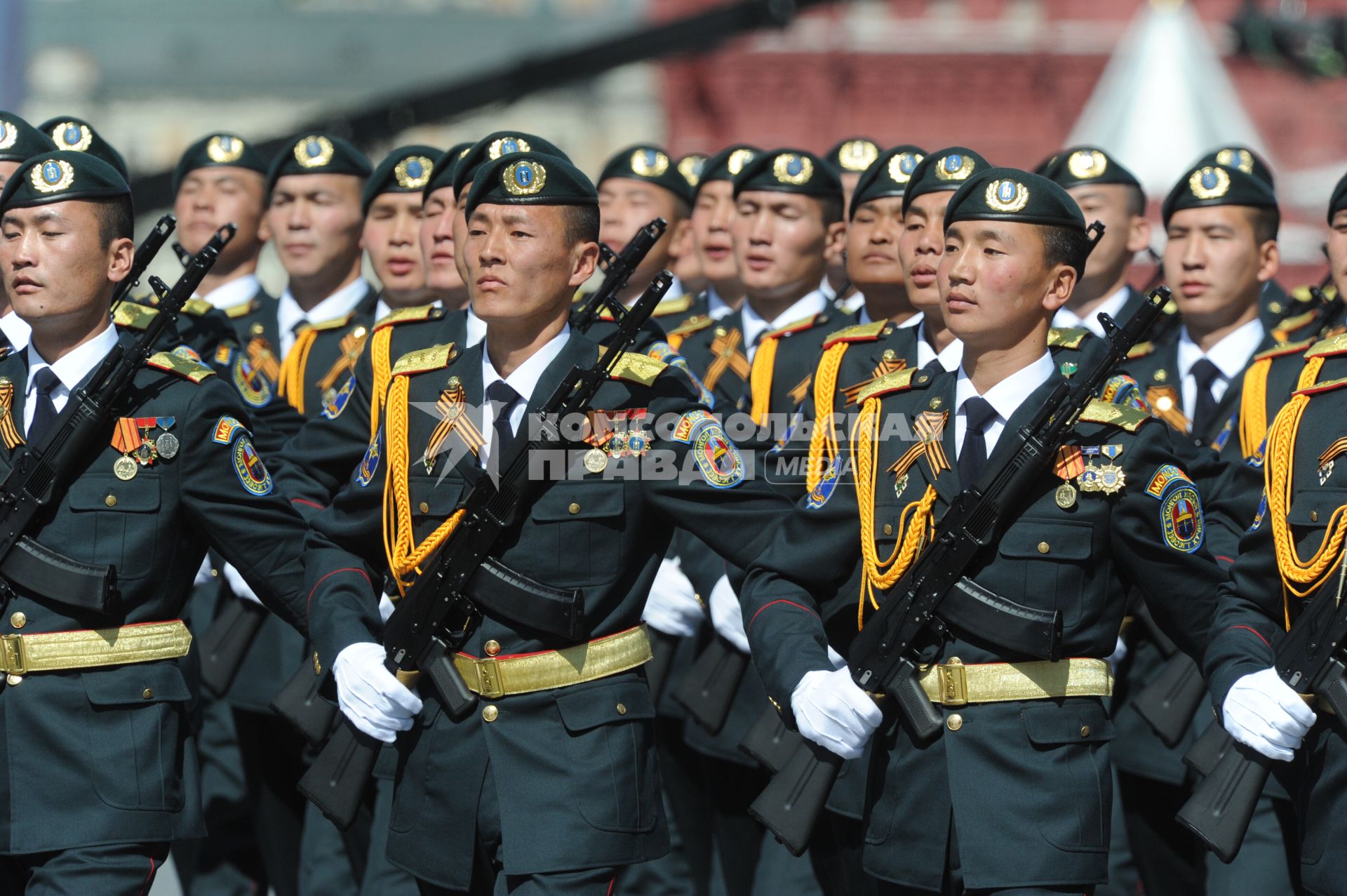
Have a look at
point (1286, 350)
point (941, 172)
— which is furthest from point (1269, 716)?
point (941, 172)

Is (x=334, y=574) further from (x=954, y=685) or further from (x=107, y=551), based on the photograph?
(x=954, y=685)

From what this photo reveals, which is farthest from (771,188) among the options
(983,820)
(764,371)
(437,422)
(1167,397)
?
(983,820)

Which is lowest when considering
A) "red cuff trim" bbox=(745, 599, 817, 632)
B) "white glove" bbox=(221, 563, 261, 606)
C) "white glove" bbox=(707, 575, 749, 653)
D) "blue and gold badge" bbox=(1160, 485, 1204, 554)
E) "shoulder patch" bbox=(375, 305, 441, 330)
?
"white glove" bbox=(221, 563, 261, 606)

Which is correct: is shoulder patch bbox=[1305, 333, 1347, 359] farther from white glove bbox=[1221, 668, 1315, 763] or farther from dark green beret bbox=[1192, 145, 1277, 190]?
dark green beret bbox=[1192, 145, 1277, 190]

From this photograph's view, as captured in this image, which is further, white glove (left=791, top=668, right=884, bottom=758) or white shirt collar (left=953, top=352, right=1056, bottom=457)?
white shirt collar (left=953, top=352, right=1056, bottom=457)

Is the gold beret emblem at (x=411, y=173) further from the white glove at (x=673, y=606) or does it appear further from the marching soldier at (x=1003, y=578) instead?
the marching soldier at (x=1003, y=578)

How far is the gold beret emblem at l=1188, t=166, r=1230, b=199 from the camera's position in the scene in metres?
7.22

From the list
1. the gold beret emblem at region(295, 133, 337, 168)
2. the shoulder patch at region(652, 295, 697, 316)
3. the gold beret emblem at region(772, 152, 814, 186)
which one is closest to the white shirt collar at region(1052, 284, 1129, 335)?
the gold beret emblem at region(772, 152, 814, 186)

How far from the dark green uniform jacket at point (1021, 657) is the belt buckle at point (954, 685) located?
0.03 m

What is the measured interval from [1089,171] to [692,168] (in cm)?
232

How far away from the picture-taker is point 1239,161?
298 inches

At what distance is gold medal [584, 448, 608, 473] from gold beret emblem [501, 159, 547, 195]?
0.66 metres

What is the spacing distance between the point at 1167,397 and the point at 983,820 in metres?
2.77

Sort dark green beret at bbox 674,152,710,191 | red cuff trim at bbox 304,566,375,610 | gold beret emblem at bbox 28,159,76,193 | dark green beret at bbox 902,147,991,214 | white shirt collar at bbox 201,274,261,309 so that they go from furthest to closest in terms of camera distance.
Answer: dark green beret at bbox 674,152,710,191 < white shirt collar at bbox 201,274,261,309 < dark green beret at bbox 902,147,991,214 < gold beret emblem at bbox 28,159,76,193 < red cuff trim at bbox 304,566,375,610
